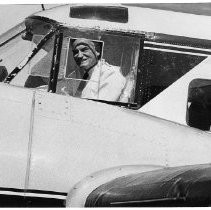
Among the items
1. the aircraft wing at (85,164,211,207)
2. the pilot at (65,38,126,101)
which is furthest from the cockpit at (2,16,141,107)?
the aircraft wing at (85,164,211,207)

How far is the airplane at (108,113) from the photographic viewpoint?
3.43 metres

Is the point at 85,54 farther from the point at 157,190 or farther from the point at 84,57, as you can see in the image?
the point at 157,190

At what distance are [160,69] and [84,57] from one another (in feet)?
2.30

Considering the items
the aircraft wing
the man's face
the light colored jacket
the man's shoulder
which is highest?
the man's face

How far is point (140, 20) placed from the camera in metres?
4.48

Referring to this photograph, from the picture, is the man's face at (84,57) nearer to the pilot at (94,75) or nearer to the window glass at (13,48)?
the pilot at (94,75)

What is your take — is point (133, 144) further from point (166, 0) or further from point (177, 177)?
point (166, 0)

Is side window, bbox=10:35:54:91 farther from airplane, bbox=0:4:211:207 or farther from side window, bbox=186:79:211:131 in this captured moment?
side window, bbox=186:79:211:131

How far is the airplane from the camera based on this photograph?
343cm

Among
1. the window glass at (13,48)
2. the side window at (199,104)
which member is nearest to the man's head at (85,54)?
the window glass at (13,48)

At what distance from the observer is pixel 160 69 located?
4316 mm

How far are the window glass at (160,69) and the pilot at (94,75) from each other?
21 centimetres

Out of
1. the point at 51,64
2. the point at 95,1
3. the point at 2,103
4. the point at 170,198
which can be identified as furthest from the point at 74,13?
the point at 170,198

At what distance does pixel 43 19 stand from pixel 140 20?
35.8 inches
